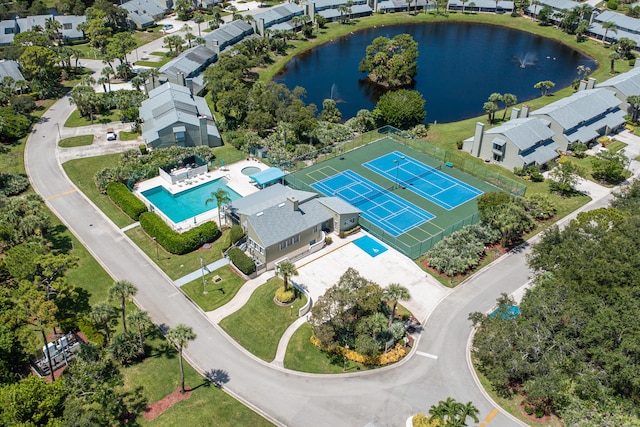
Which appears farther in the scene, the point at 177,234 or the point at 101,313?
the point at 177,234

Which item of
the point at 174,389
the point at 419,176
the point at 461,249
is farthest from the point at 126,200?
the point at 461,249

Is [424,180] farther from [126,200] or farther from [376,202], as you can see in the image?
[126,200]

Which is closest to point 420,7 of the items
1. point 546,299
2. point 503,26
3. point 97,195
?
point 503,26

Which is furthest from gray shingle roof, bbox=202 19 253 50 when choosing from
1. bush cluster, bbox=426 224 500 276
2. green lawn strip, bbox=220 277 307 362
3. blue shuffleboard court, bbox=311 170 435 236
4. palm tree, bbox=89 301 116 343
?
palm tree, bbox=89 301 116 343

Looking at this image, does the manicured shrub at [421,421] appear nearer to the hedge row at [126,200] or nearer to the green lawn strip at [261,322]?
the green lawn strip at [261,322]

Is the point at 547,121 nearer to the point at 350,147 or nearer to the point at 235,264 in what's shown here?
the point at 350,147

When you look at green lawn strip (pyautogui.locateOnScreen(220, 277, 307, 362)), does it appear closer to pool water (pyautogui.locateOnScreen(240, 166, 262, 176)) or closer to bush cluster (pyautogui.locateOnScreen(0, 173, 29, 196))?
pool water (pyautogui.locateOnScreen(240, 166, 262, 176))

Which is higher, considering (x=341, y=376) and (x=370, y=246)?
(x=370, y=246)
